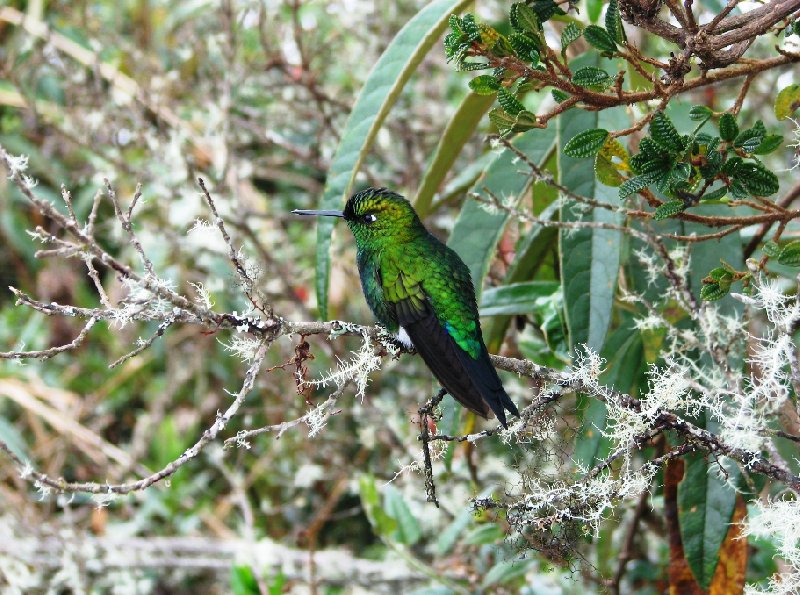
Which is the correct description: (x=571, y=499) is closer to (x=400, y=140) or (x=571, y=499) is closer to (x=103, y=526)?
(x=400, y=140)

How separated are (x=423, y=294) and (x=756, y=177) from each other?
78 cm

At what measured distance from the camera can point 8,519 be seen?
3414 mm

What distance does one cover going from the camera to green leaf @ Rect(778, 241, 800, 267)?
1.38 metres

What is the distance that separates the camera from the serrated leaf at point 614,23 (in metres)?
1.35

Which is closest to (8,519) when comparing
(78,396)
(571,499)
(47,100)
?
(78,396)

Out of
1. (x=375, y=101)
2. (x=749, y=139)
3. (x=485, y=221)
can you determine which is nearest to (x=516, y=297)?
(x=485, y=221)

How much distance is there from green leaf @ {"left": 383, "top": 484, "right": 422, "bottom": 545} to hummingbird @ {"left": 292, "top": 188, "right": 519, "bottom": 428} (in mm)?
707

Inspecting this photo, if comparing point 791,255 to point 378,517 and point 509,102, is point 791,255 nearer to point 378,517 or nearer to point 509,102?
point 509,102

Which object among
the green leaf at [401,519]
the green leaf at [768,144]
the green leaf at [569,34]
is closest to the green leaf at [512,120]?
the green leaf at [569,34]

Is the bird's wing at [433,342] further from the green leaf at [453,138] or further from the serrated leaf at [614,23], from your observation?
the serrated leaf at [614,23]

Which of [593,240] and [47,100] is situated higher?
[47,100]

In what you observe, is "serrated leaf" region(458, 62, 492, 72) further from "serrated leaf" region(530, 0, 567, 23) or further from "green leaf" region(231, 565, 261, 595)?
"green leaf" region(231, 565, 261, 595)

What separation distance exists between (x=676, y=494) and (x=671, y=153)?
2.83 feet

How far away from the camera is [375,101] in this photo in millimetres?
1974
